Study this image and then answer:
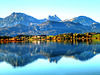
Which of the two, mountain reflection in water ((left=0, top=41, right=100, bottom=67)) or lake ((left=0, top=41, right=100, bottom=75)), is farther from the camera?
mountain reflection in water ((left=0, top=41, right=100, bottom=67))

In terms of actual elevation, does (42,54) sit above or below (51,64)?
below

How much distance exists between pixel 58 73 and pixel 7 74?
11.2 meters

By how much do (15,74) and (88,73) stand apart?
621 inches

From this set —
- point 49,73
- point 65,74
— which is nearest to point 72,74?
point 65,74

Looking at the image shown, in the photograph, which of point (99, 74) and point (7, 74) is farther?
point (7, 74)

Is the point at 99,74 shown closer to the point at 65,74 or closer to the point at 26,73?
the point at 65,74

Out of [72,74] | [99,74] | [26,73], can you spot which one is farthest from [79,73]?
[26,73]

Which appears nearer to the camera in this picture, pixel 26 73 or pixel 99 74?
pixel 99 74

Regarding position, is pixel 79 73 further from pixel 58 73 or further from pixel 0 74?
pixel 0 74

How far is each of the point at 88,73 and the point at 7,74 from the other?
17.6 meters

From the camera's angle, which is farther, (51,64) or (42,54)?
(42,54)

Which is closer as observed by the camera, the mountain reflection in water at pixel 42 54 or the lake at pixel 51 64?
the lake at pixel 51 64

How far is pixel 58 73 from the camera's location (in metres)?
36.3

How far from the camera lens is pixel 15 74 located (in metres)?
36.9
